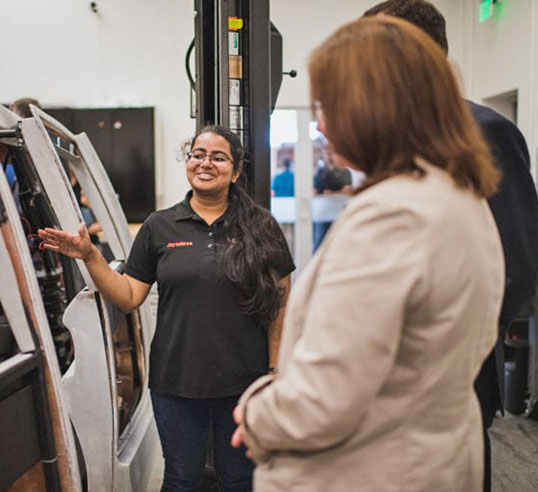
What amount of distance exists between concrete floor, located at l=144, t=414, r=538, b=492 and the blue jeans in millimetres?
422

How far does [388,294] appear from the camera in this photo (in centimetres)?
86

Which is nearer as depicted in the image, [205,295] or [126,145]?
[205,295]

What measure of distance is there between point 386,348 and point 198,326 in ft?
3.57

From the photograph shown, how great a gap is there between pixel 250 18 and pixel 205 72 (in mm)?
292

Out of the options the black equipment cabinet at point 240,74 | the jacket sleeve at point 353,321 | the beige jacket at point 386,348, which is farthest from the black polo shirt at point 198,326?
the jacket sleeve at point 353,321

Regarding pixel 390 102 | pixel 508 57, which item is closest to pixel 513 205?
pixel 390 102

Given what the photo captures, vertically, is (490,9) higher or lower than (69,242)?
higher

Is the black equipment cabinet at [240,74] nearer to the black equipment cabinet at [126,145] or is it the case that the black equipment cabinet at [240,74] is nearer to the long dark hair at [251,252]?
the long dark hair at [251,252]

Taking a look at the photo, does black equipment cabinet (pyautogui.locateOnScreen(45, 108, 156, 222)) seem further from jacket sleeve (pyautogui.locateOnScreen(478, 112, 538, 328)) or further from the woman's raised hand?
jacket sleeve (pyautogui.locateOnScreen(478, 112, 538, 328))

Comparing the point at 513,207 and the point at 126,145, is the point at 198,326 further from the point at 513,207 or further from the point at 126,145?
the point at 126,145

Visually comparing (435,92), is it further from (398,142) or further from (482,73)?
(482,73)

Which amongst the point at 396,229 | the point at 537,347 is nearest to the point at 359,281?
the point at 396,229

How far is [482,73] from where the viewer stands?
238 inches

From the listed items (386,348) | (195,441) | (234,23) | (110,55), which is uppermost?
(110,55)
